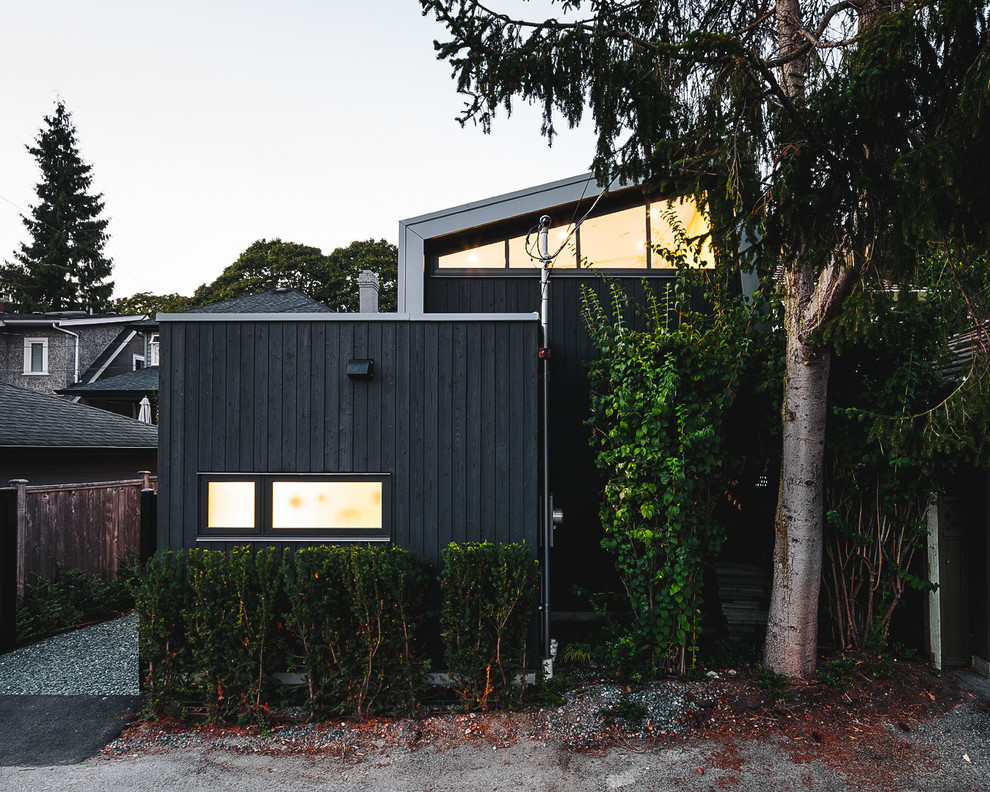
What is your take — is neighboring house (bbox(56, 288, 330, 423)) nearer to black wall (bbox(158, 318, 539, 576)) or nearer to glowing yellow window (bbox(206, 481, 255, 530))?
black wall (bbox(158, 318, 539, 576))

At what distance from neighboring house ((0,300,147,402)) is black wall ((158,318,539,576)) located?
16.8 meters

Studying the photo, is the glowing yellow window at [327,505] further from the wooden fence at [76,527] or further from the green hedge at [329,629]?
the wooden fence at [76,527]

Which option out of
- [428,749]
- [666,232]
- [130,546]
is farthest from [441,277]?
[130,546]

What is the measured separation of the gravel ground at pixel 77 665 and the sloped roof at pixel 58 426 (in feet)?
9.09

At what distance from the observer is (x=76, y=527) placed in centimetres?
581

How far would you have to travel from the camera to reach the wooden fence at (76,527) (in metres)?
5.26

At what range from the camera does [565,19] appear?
4.22 meters

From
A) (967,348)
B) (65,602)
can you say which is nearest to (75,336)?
(65,602)

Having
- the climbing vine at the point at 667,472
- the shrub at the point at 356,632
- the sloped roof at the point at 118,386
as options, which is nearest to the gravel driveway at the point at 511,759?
the shrub at the point at 356,632

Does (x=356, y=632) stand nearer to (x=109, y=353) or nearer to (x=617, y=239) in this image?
(x=617, y=239)

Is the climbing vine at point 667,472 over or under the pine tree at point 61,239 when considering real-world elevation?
under

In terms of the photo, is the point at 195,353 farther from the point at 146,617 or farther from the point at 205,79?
the point at 205,79

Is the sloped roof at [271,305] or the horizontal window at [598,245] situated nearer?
the horizontal window at [598,245]

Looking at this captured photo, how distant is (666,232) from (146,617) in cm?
625
